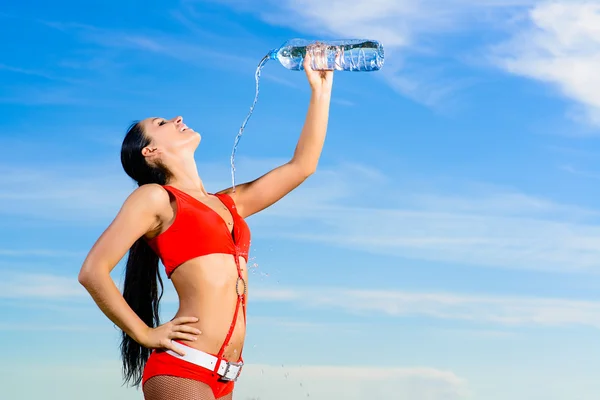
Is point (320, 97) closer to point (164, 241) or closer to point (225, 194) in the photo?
point (225, 194)

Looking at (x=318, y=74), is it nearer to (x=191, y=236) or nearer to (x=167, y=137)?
→ (x=167, y=137)

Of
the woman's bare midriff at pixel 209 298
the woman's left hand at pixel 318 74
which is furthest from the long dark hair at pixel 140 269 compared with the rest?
the woman's left hand at pixel 318 74

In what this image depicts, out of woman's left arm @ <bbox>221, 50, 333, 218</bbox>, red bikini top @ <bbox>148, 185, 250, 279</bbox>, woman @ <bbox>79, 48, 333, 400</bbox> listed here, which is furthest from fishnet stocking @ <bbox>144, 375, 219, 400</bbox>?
woman's left arm @ <bbox>221, 50, 333, 218</bbox>

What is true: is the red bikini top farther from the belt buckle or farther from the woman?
the belt buckle

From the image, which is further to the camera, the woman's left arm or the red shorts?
the woman's left arm

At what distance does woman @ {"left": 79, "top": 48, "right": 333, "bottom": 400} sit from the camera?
4.49 meters

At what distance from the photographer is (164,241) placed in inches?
185

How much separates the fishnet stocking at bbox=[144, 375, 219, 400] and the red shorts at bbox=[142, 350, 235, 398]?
23 millimetres

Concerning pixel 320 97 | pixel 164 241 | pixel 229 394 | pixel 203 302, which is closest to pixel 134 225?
pixel 164 241

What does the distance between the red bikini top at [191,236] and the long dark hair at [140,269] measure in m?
0.32

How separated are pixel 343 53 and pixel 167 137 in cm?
134

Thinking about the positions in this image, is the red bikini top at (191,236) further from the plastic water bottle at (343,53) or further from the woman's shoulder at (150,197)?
the plastic water bottle at (343,53)

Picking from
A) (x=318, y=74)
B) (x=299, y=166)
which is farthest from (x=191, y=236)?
(x=318, y=74)

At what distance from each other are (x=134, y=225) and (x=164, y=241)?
Answer: 0.20 meters
